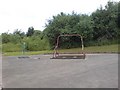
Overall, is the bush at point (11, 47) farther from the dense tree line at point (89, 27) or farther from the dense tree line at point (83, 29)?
the dense tree line at point (89, 27)

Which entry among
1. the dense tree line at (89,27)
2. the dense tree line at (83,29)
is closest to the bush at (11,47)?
the dense tree line at (83,29)

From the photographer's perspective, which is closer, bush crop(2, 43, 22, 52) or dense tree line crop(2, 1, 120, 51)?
dense tree line crop(2, 1, 120, 51)

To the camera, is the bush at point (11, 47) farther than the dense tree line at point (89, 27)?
Yes

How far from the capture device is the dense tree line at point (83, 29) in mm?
30297

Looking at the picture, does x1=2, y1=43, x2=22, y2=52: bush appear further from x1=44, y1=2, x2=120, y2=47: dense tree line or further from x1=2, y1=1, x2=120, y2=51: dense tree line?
x1=44, y1=2, x2=120, y2=47: dense tree line

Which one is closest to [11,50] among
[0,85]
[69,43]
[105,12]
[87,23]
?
[69,43]

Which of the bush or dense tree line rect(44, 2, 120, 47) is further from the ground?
dense tree line rect(44, 2, 120, 47)

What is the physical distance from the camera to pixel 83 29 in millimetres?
30031

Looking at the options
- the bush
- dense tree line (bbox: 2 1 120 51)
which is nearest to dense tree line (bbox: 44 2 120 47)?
dense tree line (bbox: 2 1 120 51)

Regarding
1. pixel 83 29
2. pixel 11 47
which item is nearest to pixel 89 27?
pixel 83 29

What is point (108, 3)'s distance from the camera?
33.4 m

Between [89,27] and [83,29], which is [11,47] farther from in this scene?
[89,27]

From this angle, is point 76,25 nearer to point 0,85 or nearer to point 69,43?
point 69,43

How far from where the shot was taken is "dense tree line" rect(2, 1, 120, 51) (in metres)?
30.3
